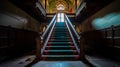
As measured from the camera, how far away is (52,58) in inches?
203

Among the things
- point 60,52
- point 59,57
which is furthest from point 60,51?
point 59,57

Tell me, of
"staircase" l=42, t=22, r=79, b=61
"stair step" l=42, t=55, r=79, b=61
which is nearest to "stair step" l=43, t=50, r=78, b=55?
"staircase" l=42, t=22, r=79, b=61

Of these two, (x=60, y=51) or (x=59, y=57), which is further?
(x=60, y=51)

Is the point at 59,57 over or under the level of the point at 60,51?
under

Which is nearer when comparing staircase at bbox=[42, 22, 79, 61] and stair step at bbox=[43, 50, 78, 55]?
staircase at bbox=[42, 22, 79, 61]

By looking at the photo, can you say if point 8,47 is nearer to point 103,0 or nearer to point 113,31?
point 113,31

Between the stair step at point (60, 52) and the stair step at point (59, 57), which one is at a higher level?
the stair step at point (60, 52)

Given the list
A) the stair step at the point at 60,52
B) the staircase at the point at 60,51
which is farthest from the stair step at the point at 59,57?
the stair step at the point at 60,52

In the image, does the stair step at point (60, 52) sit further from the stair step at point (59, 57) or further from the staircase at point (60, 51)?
the stair step at point (59, 57)

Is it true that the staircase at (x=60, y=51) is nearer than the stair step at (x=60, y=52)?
Yes

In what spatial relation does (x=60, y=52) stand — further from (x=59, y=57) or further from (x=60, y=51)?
(x=59, y=57)

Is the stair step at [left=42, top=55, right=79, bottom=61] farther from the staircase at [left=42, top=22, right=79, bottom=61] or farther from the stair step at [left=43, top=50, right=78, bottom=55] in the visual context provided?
the stair step at [left=43, top=50, right=78, bottom=55]

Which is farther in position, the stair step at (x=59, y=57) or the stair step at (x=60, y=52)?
the stair step at (x=60, y=52)

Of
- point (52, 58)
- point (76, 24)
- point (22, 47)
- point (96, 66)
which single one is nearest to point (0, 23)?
point (52, 58)
